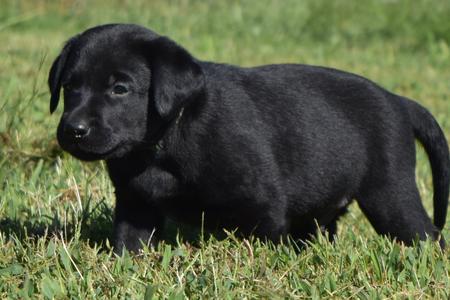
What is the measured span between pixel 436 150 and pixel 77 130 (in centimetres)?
202

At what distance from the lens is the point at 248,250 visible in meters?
4.10

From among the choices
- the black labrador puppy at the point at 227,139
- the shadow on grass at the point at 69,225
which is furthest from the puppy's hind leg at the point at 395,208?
the shadow on grass at the point at 69,225

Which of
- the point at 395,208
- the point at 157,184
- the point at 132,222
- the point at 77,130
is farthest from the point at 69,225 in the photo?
the point at 395,208

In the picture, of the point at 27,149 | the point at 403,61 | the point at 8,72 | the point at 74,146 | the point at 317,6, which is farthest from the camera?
the point at 317,6

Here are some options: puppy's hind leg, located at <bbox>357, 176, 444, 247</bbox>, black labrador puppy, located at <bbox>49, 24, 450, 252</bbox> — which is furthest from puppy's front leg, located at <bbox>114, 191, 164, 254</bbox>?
puppy's hind leg, located at <bbox>357, 176, 444, 247</bbox>

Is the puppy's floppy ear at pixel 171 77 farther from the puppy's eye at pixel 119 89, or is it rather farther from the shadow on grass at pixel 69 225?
the shadow on grass at pixel 69 225

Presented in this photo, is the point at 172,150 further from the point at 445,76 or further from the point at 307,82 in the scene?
the point at 445,76

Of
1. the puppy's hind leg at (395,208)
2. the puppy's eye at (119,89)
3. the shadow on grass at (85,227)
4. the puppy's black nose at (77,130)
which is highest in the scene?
the puppy's eye at (119,89)

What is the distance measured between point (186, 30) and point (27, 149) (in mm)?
6208

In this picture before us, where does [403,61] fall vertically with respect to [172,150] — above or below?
below

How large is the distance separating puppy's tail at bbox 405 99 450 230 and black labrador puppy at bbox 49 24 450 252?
108 mm

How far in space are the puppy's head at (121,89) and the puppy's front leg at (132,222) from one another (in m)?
0.31

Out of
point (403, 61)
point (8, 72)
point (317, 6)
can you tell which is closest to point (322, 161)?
point (8, 72)

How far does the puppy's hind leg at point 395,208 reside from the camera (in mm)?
4664
